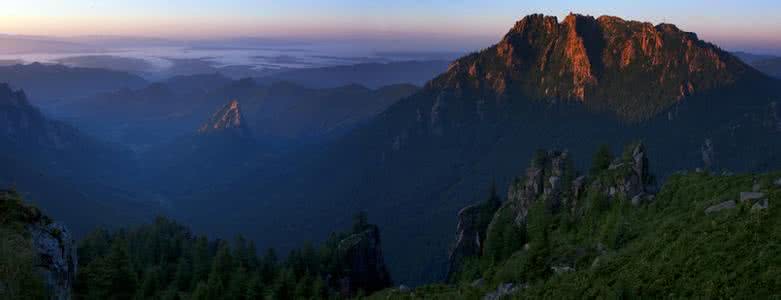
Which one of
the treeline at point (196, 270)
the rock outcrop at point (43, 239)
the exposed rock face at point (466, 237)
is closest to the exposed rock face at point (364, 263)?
the treeline at point (196, 270)

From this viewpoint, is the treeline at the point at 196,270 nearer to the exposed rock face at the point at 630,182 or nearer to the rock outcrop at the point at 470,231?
the rock outcrop at the point at 470,231

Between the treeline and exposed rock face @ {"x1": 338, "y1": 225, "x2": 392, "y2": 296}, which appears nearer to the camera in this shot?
the treeline

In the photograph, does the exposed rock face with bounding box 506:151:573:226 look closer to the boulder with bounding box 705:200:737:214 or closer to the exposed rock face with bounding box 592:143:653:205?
the exposed rock face with bounding box 592:143:653:205

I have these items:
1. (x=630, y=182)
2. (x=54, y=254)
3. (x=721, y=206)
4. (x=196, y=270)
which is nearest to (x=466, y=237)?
(x=196, y=270)

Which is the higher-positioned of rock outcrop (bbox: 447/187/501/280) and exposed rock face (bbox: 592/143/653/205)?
exposed rock face (bbox: 592/143/653/205)

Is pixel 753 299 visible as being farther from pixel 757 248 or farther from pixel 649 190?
pixel 649 190

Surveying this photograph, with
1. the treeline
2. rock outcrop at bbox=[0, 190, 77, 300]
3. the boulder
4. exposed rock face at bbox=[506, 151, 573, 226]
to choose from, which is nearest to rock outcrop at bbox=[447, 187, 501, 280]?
exposed rock face at bbox=[506, 151, 573, 226]
